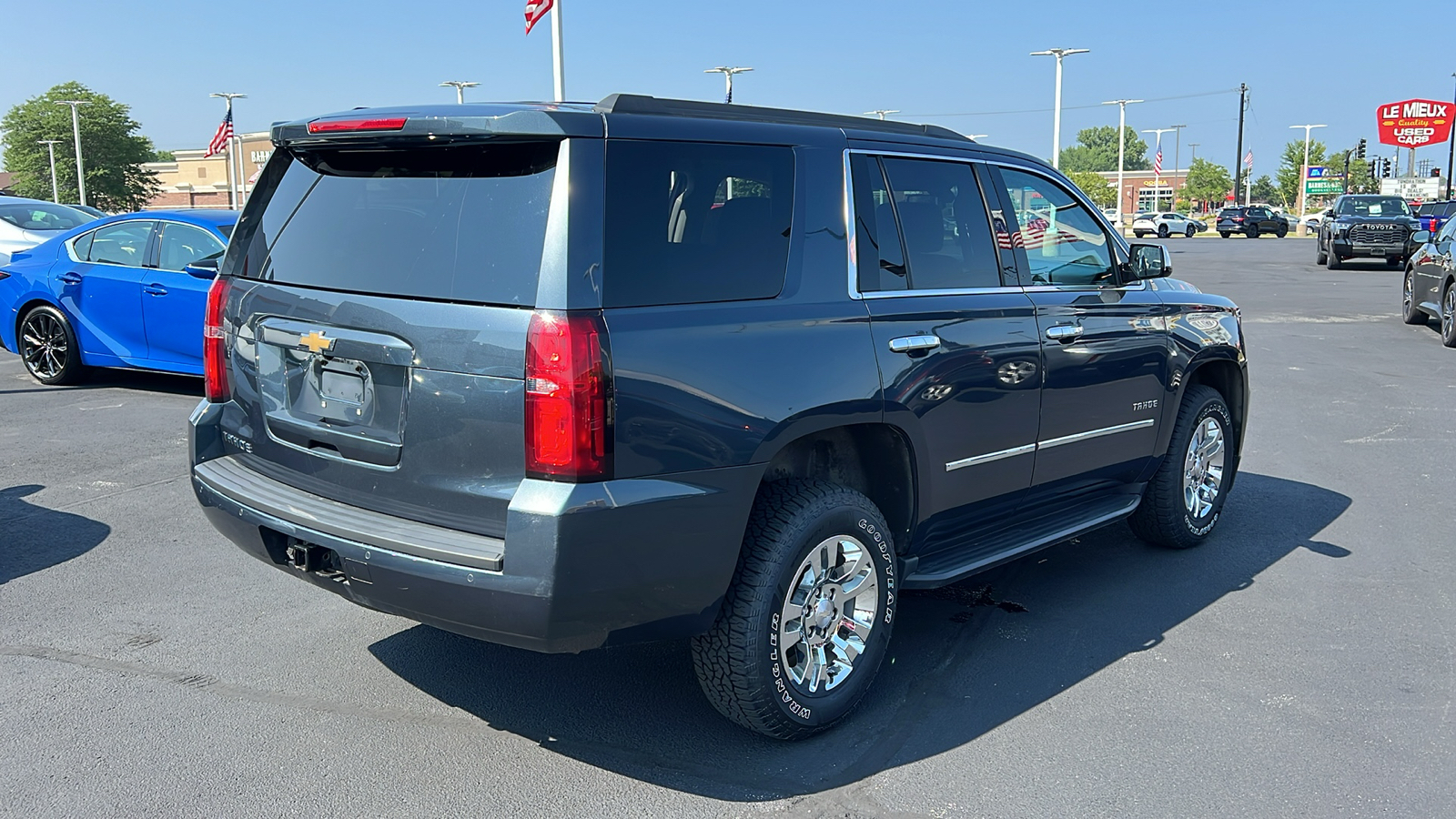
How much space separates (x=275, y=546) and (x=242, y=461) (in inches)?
18.0

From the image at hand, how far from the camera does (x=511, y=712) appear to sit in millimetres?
4016

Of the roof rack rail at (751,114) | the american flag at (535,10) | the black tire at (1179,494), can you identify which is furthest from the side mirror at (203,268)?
the american flag at (535,10)

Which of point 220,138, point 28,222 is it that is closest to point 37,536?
point 28,222

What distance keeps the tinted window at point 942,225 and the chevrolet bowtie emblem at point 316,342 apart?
1970 mm

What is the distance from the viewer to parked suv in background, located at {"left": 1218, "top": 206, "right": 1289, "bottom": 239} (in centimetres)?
5756

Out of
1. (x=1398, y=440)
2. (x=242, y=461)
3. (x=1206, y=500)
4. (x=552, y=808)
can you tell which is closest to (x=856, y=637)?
(x=552, y=808)

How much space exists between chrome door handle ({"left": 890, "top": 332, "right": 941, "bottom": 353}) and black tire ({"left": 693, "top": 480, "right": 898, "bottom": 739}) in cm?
51

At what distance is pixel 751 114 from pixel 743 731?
2.02m

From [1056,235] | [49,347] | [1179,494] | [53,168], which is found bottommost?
[1179,494]

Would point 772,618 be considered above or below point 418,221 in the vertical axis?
below

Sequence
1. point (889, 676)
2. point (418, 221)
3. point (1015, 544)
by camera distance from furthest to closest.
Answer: point (1015, 544) → point (889, 676) → point (418, 221)

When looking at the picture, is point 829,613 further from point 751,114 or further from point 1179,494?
point 1179,494

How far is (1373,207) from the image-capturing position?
30.2 meters

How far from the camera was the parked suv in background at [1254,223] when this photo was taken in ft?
189
